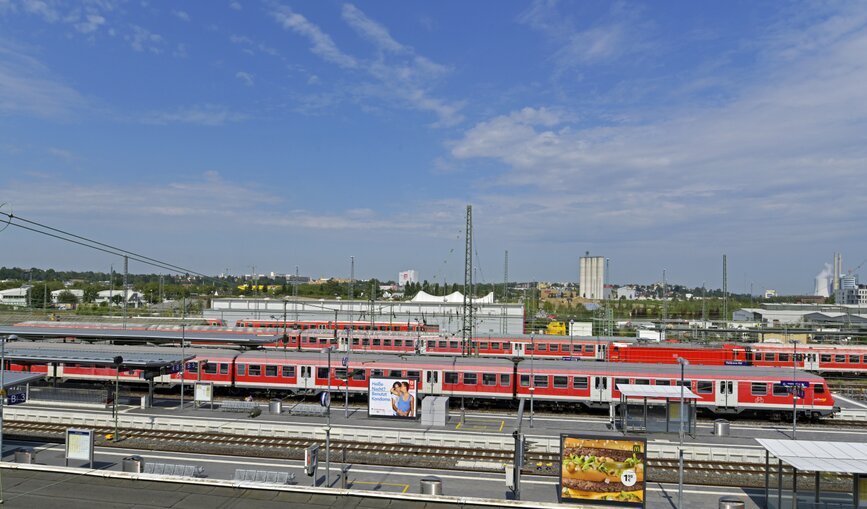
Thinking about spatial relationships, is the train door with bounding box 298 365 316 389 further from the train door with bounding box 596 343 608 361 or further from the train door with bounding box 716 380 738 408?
the train door with bounding box 596 343 608 361

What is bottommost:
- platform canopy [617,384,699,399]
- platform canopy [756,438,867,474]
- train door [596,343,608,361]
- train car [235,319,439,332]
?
train door [596,343,608,361]

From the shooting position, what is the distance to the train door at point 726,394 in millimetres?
35875

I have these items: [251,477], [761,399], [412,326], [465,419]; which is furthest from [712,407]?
[412,326]

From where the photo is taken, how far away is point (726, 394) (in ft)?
118

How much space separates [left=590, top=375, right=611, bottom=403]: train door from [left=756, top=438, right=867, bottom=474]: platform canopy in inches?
681

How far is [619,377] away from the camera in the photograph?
36.5 m

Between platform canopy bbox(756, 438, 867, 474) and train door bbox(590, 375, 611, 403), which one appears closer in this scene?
platform canopy bbox(756, 438, 867, 474)

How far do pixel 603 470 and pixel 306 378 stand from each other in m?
23.9

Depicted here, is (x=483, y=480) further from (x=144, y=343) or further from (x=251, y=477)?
(x=144, y=343)

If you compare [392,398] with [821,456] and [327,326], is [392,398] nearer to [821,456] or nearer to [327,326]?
[821,456]

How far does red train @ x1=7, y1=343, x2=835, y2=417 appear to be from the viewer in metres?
35.8

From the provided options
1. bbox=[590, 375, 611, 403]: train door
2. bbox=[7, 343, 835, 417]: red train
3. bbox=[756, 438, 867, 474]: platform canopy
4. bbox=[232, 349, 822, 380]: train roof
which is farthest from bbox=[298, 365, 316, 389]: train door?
bbox=[756, 438, 867, 474]: platform canopy

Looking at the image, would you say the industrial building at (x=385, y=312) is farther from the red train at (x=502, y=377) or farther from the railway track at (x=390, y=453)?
the railway track at (x=390, y=453)

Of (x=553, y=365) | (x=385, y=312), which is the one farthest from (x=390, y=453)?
(x=385, y=312)
